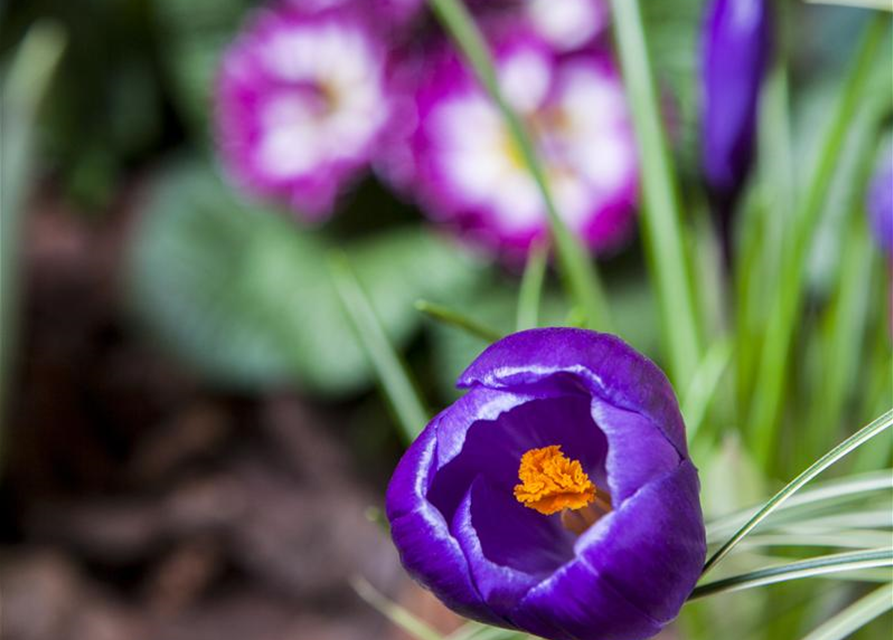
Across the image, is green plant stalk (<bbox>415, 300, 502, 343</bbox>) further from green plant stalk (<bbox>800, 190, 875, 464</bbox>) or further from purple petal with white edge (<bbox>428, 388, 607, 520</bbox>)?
green plant stalk (<bbox>800, 190, 875, 464</bbox>)

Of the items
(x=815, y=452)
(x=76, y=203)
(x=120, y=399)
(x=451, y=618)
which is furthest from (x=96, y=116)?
(x=815, y=452)

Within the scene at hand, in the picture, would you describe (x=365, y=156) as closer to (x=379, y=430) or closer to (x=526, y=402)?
(x=379, y=430)

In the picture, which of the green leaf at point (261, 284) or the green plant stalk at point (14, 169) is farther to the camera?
the green leaf at point (261, 284)

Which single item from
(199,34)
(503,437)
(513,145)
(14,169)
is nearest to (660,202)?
(503,437)

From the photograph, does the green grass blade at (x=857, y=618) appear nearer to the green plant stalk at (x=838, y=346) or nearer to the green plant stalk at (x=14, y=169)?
the green plant stalk at (x=838, y=346)

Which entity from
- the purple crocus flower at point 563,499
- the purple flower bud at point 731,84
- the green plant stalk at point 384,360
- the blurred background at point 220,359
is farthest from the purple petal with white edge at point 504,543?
the blurred background at point 220,359

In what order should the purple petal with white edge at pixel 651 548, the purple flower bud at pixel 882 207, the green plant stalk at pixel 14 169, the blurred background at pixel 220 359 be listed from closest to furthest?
the purple petal with white edge at pixel 651 548
the purple flower bud at pixel 882 207
the green plant stalk at pixel 14 169
the blurred background at pixel 220 359

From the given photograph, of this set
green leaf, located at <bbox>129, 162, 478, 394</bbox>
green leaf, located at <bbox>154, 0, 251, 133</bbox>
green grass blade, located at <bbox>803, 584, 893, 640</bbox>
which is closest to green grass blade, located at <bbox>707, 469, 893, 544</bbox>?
green grass blade, located at <bbox>803, 584, 893, 640</bbox>
